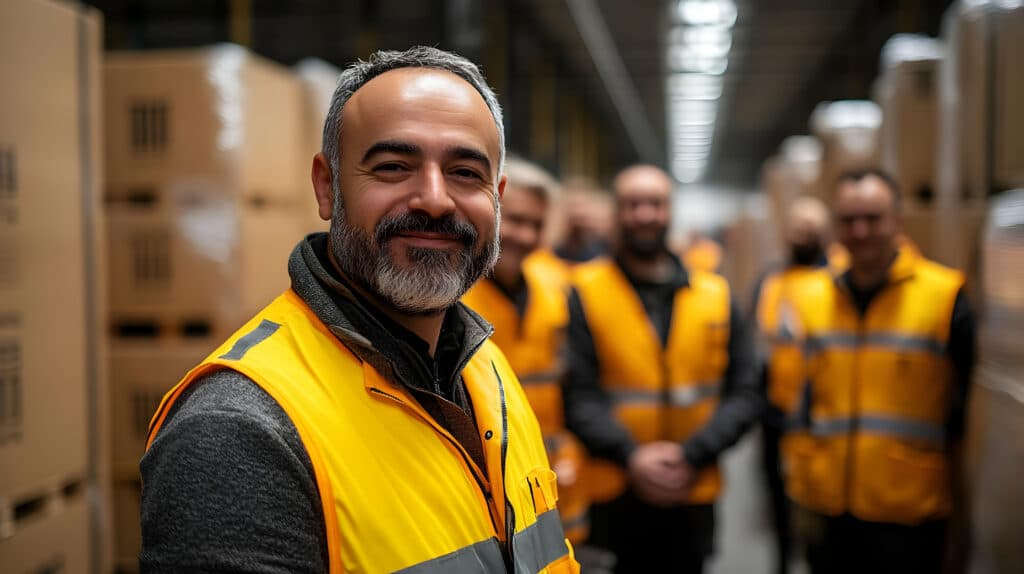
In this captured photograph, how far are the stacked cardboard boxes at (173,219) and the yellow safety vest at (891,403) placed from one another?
258 centimetres

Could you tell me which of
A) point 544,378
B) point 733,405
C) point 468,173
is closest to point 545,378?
point 544,378

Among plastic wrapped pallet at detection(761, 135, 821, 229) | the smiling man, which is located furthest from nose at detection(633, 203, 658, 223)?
plastic wrapped pallet at detection(761, 135, 821, 229)

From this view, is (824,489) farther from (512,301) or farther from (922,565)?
(512,301)

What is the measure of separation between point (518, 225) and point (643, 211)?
1.70ft

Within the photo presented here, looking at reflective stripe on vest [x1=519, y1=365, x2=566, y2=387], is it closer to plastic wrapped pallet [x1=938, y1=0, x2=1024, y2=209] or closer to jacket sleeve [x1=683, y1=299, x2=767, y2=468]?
jacket sleeve [x1=683, y1=299, x2=767, y2=468]

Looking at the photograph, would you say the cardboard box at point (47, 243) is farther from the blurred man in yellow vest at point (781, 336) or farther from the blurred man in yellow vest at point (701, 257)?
the blurred man in yellow vest at point (701, 257)

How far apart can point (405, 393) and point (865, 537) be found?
2654mm

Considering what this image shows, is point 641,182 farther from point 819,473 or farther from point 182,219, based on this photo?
point 182,219

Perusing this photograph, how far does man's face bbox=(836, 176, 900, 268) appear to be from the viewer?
138 inches

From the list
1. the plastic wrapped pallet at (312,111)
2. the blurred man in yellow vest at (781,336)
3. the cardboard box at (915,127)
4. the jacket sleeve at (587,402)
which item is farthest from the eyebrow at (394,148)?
the cardboard box at (915,127)

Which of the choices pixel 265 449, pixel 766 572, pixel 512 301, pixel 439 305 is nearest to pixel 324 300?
pixel 439 305

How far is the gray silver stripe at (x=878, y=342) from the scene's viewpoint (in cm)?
334

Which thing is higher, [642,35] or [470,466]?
[642,35]

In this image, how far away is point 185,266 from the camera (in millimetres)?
3889
